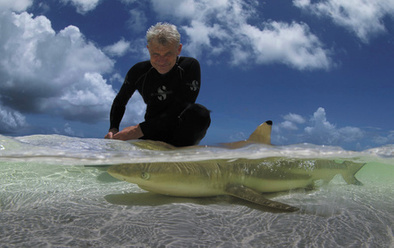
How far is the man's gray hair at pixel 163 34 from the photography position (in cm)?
478

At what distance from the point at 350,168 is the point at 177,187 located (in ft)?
11.3

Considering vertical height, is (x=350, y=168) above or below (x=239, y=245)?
above

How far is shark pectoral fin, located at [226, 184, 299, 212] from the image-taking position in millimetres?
2773

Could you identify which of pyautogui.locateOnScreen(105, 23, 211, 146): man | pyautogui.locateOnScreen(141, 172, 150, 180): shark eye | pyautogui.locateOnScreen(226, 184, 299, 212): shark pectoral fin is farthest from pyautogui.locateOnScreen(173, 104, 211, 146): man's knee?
pyautogui.locateOnScreen(141, 172, 150, 180): shark eye

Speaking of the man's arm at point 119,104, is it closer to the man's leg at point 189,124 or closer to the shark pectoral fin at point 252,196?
the man's leg at point 189,124

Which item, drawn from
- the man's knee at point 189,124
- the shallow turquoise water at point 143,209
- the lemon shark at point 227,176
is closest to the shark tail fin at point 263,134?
the shallow turquoise water at point 143,209

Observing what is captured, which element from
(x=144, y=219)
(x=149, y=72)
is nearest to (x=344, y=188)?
(x=144, y=219)

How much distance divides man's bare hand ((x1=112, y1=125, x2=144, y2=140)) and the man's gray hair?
5.44 feet

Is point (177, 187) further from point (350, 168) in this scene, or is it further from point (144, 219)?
point (350, 168)

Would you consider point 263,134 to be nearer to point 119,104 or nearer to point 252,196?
point 252,196

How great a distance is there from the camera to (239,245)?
79.3 inches

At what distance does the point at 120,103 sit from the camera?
17.9ft

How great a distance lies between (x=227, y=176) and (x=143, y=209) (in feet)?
3.52

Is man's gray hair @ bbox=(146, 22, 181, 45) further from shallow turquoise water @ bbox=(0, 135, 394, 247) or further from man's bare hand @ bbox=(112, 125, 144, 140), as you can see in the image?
shallow turquoise water @ bbox=(0, 135, 394, 247)
